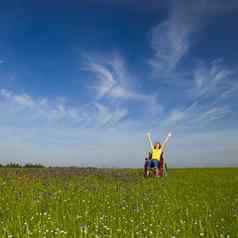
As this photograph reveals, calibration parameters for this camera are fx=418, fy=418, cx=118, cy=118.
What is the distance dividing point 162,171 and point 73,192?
11.0 meters

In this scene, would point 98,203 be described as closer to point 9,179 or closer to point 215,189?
point 215,189

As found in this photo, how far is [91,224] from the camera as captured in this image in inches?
378

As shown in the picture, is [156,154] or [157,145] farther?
[157,145]

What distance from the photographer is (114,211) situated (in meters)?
11.3

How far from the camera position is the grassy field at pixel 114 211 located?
890cm

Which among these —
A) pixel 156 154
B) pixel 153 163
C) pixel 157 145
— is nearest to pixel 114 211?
pixel 153 163

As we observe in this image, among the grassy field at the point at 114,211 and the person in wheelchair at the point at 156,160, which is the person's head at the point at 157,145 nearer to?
the person in wheelchair at the point at 156,160

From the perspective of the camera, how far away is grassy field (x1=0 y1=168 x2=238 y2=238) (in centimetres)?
890

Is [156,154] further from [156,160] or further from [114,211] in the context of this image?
[114,211]

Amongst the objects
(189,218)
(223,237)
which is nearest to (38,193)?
(189,218)

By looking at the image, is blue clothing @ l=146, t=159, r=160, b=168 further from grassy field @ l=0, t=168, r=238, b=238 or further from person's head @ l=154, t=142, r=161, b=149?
grassy field @ l=0, t=168, r=238, b=238

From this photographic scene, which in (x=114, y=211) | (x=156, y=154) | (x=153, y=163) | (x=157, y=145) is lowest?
(x=114, y=211)

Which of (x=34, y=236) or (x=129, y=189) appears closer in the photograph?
(x=34, y=236)

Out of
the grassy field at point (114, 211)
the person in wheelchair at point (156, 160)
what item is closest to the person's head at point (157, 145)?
the person in wheelchair at point (156, 160)
